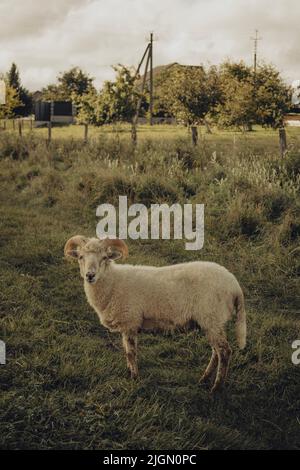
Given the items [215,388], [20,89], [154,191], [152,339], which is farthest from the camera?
[20,89]

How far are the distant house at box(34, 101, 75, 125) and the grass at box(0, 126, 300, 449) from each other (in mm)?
46922

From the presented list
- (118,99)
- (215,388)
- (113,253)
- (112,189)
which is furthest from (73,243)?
(118,99)

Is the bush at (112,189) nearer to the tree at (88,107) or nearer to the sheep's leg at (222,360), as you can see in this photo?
the sheep's leg at (222,360)

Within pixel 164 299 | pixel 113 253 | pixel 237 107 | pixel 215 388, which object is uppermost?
pixel 237 107

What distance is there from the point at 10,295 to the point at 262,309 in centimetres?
292

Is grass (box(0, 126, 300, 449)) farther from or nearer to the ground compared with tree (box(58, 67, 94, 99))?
nearer to the ground

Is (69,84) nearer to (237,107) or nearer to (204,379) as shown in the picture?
(237,107)

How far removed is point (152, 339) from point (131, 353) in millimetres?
908

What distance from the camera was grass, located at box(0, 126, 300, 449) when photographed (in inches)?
131

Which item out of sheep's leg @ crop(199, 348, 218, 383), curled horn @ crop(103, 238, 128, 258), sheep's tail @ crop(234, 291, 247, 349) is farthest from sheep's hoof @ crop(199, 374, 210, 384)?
curled horn @ crop(103, 238, 128, 258)

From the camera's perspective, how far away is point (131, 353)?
409 cm

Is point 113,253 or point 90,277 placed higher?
point 113,253

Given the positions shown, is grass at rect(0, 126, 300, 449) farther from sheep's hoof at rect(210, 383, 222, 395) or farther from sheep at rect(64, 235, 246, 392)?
sheep at rect(64, 235, 246, 392)
